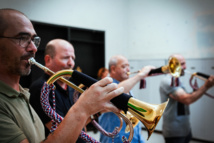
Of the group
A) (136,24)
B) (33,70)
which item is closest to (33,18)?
(33,70)

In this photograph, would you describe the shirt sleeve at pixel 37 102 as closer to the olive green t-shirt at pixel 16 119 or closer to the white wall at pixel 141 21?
the olive green t-shirt at pixel 16 119

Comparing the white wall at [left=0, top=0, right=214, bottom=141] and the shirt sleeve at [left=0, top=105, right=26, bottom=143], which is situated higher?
the white wall at [left=0, top=0, right=214, bottom=141]

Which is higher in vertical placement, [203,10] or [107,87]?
[203,10]

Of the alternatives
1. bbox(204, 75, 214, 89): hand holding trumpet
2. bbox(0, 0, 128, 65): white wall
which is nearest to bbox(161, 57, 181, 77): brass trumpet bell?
bbox(204, 75, 214, 89): hand holding trumpet

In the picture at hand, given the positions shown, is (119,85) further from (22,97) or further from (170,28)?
(170,28)

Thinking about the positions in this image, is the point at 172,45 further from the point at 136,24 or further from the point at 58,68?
the point at 58,68

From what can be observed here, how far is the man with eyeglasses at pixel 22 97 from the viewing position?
1023 millimetres

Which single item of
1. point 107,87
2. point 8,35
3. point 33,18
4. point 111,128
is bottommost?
point 111,128

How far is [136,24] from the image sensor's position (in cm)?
738

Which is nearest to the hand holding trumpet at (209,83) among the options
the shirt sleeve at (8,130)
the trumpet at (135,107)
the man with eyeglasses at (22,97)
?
the trumpet at (135,107)

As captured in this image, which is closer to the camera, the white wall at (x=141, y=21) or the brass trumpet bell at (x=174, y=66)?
the brass trumpet bell at (x=174, y=66)

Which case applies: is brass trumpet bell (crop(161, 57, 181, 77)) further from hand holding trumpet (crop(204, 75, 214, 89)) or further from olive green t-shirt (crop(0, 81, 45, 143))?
olive green t-shirt (crop(0, 81, 45, 143))

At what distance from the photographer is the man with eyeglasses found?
102cm

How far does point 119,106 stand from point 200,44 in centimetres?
527
